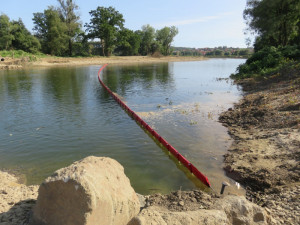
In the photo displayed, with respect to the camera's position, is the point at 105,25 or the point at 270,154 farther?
the point at 105,25

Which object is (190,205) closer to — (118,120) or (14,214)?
(14,214)

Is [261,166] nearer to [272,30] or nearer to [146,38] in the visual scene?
[272,30]

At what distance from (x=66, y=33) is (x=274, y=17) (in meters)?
58.5

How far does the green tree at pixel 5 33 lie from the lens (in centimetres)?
5397

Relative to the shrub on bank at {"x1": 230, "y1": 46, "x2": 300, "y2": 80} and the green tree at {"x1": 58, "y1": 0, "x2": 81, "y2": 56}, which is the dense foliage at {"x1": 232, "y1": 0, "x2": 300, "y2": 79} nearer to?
the shrub on bank at {"x1": 230, "y1": 46, "x2": 300, "y2": 80}

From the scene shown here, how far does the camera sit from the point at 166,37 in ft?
359

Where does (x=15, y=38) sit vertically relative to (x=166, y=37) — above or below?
below

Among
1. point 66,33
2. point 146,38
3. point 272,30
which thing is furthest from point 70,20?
point 272,30

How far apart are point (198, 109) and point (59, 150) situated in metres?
9.58

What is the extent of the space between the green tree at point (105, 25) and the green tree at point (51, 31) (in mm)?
9381

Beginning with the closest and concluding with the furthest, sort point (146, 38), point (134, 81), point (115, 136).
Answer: point (115, 136) < point (134, 81) < point (146, 38)

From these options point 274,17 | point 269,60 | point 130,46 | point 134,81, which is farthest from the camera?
point 130,46

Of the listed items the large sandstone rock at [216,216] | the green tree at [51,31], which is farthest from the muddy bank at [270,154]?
the green tree at [51,31]

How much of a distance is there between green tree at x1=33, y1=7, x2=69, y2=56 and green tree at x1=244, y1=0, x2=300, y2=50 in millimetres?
49741
